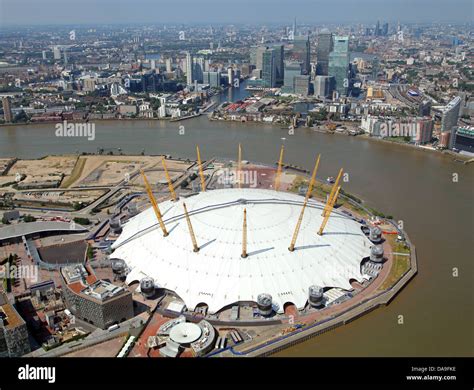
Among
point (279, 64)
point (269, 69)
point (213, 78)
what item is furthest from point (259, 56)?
point (213, 78)

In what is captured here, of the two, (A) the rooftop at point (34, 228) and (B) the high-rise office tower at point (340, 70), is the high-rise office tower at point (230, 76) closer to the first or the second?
(B) the high-rise office tower at point (340, 70)

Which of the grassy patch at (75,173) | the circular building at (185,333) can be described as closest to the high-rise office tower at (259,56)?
the grassy patch at (75,173)

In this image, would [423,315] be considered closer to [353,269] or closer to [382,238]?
[353,269]

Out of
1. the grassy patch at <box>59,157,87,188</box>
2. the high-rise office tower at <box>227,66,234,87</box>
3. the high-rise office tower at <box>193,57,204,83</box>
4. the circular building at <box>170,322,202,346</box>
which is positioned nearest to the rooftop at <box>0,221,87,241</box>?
the grassy patch at <box>59,157,87,188</box>

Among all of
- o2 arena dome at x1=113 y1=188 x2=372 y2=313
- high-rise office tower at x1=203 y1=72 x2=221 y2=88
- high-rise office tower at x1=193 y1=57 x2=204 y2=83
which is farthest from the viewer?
high-rise office tower at x1=193 y1=57 x2=204 y2=83

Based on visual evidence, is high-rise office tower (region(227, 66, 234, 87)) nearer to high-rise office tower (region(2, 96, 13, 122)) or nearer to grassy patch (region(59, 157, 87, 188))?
high-rise office tower (region(2, 96, 13, 122))

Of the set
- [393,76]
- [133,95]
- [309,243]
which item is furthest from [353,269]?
[393,76]
